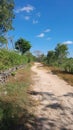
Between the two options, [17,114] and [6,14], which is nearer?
[17,114]

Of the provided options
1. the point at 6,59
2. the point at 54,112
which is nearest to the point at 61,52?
the point at 6,59

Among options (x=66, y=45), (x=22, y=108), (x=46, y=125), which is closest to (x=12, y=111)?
(x=22, y=108)

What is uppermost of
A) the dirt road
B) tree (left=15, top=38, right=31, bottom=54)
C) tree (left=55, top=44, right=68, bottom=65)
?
tree (left=15, top=38, right=31, bottom=54)

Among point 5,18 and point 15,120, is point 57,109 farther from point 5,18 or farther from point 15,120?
point 5,18

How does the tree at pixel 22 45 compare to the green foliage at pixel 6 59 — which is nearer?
the green foliage at pixel 6 59

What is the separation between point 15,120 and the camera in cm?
731

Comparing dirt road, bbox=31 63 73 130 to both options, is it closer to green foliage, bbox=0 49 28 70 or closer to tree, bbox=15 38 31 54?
green foliage, bbox=0 49 28 70

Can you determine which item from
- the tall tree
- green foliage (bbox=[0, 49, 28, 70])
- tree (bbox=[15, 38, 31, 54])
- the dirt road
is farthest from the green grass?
tree (bbox=[15, 38, 31, 54])

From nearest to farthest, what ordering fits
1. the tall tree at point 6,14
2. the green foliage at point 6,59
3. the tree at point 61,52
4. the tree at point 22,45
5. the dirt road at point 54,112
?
1. the dirt road at point 54,112
2. the green foliage at point 6,59
3. the tall tree at point 6,14
4. the tree at point 61,52
5. the tree at point 22,45

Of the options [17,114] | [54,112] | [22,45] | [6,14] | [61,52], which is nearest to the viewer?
[17,114]

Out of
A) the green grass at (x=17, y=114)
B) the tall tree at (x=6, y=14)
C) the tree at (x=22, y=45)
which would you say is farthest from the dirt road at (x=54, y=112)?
the tree at (x=22, y=45)

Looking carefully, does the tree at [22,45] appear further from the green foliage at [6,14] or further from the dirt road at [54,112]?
the dirt road at [54,112]

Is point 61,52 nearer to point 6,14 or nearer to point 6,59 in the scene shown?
point 6,14

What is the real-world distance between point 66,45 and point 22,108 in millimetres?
52997
